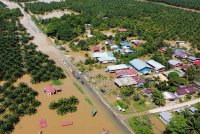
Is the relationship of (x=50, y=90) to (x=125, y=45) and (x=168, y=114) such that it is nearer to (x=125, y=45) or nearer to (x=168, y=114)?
(x=168, y=114)

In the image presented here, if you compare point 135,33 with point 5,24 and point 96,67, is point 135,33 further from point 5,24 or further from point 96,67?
point 5,24

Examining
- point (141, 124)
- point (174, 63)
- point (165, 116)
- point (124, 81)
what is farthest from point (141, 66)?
point (141, 124)

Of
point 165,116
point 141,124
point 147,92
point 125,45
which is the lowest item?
point 141,124

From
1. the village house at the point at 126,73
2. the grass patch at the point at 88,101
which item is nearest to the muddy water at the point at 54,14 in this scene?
the village house at the point at 126,73

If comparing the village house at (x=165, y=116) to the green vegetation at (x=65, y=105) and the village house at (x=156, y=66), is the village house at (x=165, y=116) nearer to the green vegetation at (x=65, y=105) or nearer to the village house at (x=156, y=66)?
the green vegetation at (x=65, y=105)

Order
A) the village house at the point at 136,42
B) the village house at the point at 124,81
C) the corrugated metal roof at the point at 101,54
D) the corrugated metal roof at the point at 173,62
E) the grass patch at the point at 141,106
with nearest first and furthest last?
the grass patch at the point at 141,106 < the village house at the point at 124,81 < the corrugated metal roof at the point at 173,62 < the corrugated metal roof at the point at 101,54 < the village house at the point at 136,42

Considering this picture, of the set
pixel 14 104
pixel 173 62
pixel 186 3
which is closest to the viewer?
pixel 14 104

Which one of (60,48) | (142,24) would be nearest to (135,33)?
(142,24)
